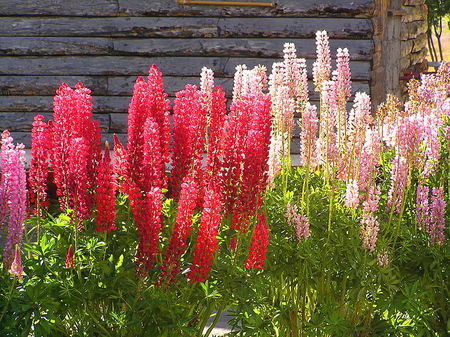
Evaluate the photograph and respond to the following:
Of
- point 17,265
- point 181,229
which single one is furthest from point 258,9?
point 17,265

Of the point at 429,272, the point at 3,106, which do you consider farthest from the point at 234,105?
the point at 3,106

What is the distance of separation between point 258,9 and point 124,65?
5.28 ft

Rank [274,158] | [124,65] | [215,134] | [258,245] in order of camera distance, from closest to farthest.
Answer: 1. [258,245]
2. [215,134]
3. [274,158]
4. [124,65]

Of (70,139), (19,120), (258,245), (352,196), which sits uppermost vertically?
(19,120)

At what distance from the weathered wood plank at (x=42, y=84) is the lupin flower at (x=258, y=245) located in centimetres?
582

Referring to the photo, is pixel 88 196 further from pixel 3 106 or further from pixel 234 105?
pixel 3 106

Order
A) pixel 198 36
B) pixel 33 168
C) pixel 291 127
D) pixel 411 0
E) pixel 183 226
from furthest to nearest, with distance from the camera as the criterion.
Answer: pixel 411 0, pixel 198 36, pixel 291 127, pixel 33 168, pixel 183 226

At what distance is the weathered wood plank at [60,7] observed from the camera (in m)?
7.86

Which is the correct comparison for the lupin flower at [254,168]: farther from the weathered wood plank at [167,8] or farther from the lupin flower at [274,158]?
the weathered wood plank at [167,8]

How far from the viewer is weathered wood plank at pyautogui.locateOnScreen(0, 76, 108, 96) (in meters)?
8.00

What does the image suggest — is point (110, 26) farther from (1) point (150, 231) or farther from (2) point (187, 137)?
(1) point (150, 231)

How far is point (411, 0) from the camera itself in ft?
29.3

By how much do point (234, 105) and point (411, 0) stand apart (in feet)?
23.0

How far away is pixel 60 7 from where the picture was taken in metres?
7.88
